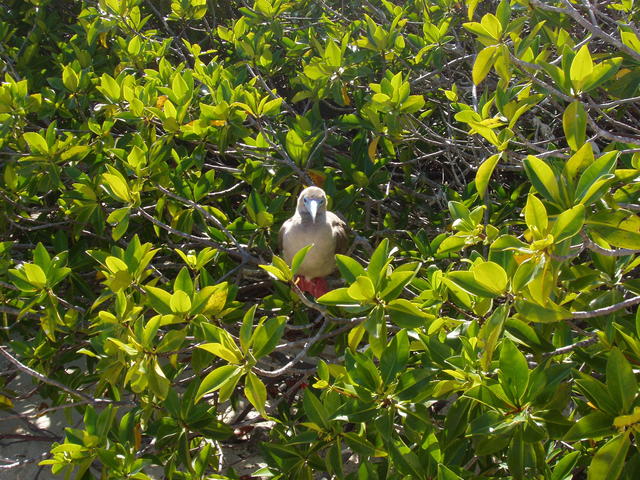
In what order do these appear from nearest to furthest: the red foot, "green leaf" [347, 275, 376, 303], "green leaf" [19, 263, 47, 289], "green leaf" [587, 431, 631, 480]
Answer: "green leaf" [587, 431, 631, 480] < "green leaf" [347, 275, 376, 303] < "green leaf" [19, 263, 47, 289] < the red foot

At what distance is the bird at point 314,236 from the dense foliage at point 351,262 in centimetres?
12

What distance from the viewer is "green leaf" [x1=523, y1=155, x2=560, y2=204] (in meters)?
1.83

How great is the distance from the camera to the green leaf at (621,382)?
1.61 metres

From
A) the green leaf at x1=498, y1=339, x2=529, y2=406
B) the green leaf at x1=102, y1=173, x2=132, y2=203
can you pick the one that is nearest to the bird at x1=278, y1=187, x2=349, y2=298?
the green leaf at x1=102, y1=173, x2=132, y2=203

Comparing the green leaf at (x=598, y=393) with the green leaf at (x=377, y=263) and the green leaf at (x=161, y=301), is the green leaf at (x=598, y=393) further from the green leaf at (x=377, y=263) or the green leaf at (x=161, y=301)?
the green leaf at (x=161, y=301)

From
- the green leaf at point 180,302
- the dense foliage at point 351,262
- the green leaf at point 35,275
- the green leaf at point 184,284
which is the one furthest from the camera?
the green leaf at point 35,275

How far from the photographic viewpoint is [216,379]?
6.67 ft

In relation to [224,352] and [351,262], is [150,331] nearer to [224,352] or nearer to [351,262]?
[224,352]

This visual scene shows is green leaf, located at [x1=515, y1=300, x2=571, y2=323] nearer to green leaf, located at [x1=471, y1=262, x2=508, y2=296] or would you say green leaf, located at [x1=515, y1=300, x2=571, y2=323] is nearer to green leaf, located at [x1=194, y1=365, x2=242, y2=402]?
green leaf, located at [x1=471, y1=262, x2=508, y2=296]

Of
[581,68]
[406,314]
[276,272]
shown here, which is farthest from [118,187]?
[581,68]

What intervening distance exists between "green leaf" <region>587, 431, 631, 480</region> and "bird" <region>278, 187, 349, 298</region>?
6.96 ft

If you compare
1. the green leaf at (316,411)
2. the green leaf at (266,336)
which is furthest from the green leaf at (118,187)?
the green leaf at (316,411)

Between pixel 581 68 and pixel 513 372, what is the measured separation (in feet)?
3.88

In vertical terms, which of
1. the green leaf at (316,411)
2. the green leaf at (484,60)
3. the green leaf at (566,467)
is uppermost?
the green leaf at (484,60)
